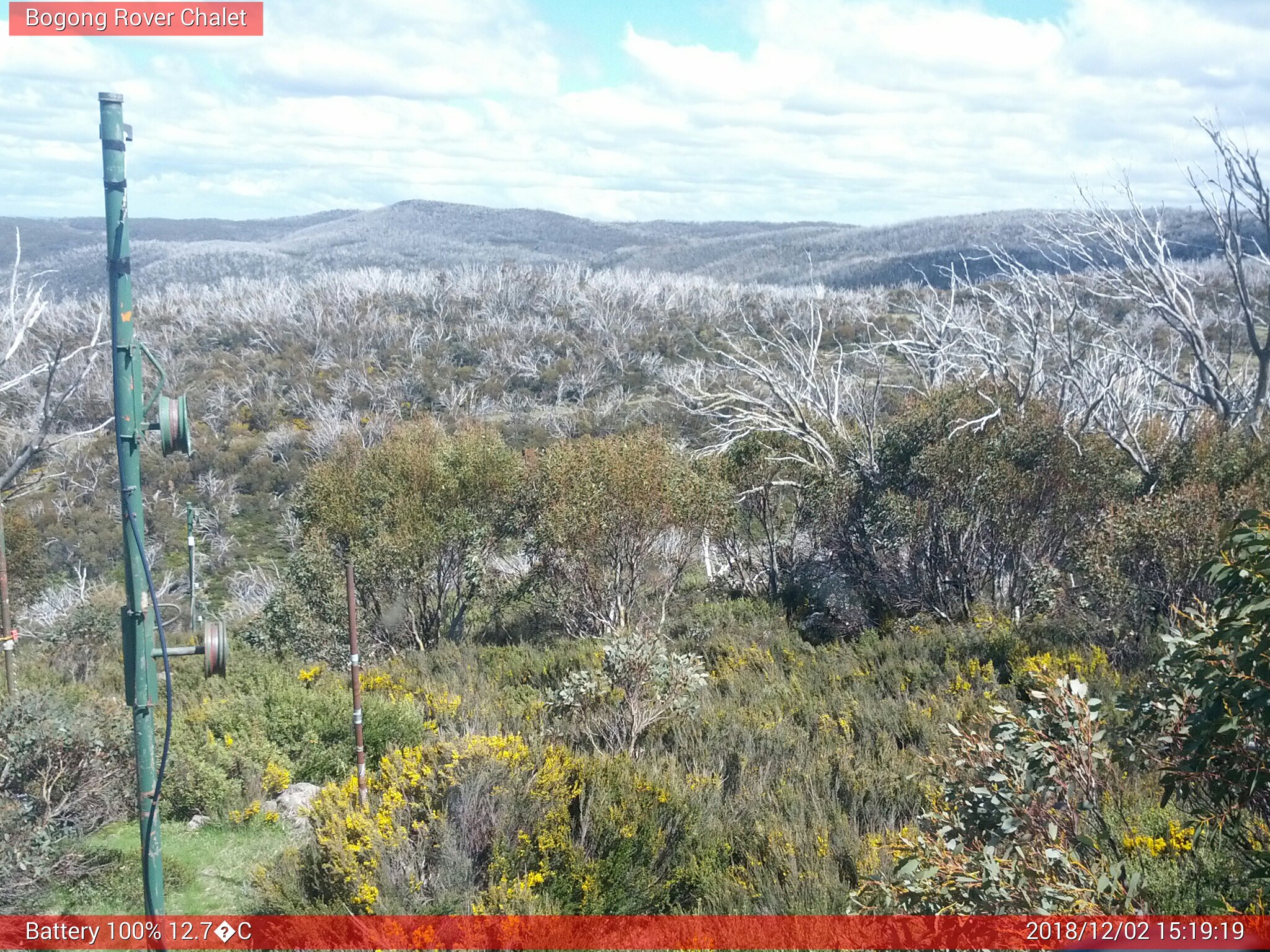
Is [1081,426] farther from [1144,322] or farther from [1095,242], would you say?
[1144,322]

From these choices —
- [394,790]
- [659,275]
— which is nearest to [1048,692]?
[394,790]

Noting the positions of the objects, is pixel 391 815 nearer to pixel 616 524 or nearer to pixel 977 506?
pixel 616 524

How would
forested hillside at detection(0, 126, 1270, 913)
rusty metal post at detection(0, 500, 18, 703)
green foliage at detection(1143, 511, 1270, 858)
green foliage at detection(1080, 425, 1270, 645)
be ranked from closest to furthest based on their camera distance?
green foliage at detection(1143, 511, 1270, 858) → forested hillside at detection(0, 126, 1270, 913) → rusty metal post at detection(0, 500, 18, 703) → green foliage at detection(1080, 425, 1270, 645)

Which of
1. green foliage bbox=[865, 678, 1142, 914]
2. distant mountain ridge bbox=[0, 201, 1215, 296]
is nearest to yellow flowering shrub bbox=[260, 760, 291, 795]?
green foliage bbox=[865, 678, 1142, 914]

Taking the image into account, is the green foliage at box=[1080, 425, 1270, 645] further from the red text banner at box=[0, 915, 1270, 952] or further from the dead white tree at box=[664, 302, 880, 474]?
the red text banner at box=[0, 915, 1270, 952]

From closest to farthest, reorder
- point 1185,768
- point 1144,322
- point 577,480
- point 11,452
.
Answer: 1. point 1185,768
2. point 577,480
3. point 11,452
4. point 1144,322

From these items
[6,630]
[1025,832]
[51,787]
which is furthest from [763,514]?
[1025,832]
